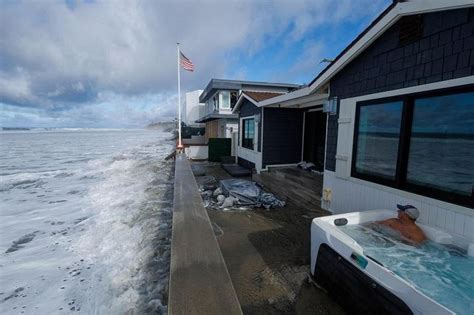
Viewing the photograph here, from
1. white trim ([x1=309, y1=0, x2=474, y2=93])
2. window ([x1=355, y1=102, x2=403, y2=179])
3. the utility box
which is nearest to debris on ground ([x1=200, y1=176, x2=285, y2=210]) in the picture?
window ([x1=355, y1=102, x2=403, y2=179])

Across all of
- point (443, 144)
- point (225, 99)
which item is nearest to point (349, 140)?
point (443, 144)

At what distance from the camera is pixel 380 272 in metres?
1.87

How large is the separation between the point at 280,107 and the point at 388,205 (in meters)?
5.36

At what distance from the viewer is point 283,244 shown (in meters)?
3.81

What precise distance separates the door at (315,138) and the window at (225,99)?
8.96 meters

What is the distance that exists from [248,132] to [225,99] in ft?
23.3

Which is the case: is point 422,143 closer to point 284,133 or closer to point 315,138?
point 315,138

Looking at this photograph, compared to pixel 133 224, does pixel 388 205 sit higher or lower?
higher

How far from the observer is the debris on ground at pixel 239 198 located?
5.65 metres

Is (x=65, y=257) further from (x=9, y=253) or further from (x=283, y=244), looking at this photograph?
(x=283, y=244)

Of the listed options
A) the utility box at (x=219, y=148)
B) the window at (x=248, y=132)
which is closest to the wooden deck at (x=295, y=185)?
the window at (x=248, y=132)

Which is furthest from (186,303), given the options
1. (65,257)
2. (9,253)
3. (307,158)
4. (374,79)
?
(307,158)

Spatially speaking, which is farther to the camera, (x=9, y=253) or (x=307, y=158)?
(x=307, y=158)

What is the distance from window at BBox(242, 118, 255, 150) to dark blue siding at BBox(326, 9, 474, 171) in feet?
17.5
